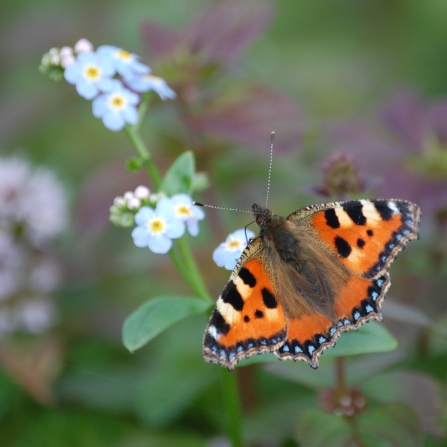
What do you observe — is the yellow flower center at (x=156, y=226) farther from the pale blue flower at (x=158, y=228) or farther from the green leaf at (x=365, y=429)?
the green leaf at (x=365, y=429)

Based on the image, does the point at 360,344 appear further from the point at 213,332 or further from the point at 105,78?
the point at 105,78

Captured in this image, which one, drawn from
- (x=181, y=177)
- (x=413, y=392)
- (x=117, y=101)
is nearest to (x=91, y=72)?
(x=117, y=101)

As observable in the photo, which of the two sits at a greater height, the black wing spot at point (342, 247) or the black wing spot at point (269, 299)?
the black wing spot at point (342, 247)

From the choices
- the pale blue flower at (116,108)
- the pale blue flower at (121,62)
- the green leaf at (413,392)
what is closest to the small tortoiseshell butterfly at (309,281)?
the green leaf at (413,392)

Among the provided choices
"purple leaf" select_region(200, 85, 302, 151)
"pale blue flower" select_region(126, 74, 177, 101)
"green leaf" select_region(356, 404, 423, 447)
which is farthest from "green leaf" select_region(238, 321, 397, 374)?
"pale blue flower" select_region(126, 74, 177, 101)

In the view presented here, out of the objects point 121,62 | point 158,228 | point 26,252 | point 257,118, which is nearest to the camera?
point 158,228
